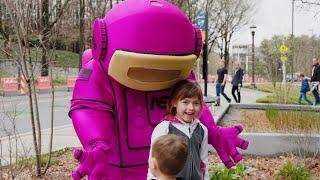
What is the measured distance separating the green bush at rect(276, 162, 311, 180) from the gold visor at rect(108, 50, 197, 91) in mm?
2507

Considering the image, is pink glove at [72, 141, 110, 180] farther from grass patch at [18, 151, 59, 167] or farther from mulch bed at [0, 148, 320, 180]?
grass patch at [18, 151, 59, 167]

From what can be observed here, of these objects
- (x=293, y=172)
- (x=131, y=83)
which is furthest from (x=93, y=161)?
(x=293, y=172)

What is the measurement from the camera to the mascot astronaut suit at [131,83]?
8.37 ft

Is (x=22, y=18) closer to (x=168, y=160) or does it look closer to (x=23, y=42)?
(x=23, y=42)

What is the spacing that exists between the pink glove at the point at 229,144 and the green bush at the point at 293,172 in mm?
2090

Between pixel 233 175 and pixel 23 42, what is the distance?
2.59m

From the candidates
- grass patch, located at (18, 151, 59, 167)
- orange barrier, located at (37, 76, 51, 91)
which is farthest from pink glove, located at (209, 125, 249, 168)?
orange barrier, located at (37, 76, 51, 91)

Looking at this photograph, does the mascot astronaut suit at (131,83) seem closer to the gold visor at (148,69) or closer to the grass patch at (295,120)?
the gold visor at (148,69)

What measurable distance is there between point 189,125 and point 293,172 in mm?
2570

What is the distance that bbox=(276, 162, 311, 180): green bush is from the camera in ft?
15.6

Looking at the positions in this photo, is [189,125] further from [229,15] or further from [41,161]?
[229,15]

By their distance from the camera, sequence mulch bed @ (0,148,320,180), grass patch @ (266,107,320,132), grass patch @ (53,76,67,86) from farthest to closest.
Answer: grass patch @ (53,76,67,86) < grass patch @ (266,107,320,132) < mulch bed @ (0,148,320,180)

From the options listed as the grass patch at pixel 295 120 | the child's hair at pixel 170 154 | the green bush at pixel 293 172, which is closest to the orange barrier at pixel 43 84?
the grass patch at pixel 295 120

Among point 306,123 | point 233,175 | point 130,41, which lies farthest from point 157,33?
point 306,123
